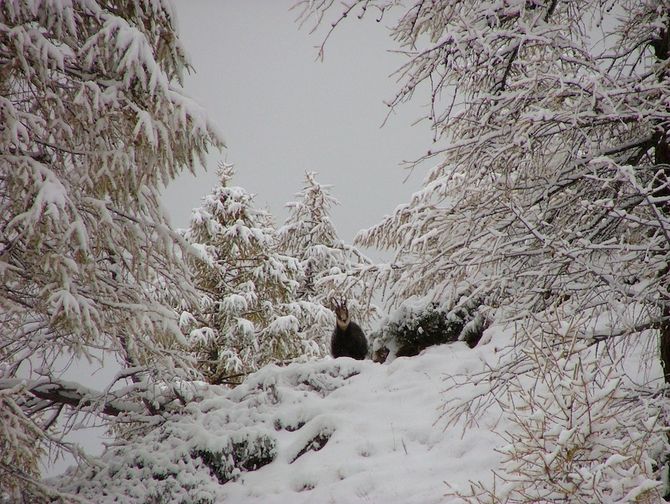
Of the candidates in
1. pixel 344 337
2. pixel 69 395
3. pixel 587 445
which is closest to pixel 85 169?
pixel 69 395

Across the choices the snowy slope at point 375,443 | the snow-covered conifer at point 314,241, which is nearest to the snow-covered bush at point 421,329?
the snowy slope at point 375,443

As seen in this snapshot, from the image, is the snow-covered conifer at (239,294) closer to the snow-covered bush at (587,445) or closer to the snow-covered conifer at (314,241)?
the snow-covered conifer at (314,241)

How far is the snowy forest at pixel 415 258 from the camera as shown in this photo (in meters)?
3.27

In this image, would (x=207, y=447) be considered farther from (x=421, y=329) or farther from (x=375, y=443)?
(x=421, y=329)

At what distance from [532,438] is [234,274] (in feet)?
41.6

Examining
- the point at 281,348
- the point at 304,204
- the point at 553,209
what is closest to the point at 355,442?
the point at 553,209

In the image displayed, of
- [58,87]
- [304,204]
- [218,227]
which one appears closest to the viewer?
[58,87]

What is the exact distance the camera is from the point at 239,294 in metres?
13.8

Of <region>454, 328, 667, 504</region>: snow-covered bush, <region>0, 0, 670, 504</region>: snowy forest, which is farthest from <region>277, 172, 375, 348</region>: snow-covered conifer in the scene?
<region>454, 328, 667, 504</region>: snow-covered bush

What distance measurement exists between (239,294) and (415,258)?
32.4ft

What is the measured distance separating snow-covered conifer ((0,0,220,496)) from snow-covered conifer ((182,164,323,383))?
8016 millimetres

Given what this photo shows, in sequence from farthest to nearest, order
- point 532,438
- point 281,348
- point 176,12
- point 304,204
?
point 304,204 → point 281,348 → point 176,12 → point 532,438

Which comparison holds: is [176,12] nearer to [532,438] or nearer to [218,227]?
[532,438]

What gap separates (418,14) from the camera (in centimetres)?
404
